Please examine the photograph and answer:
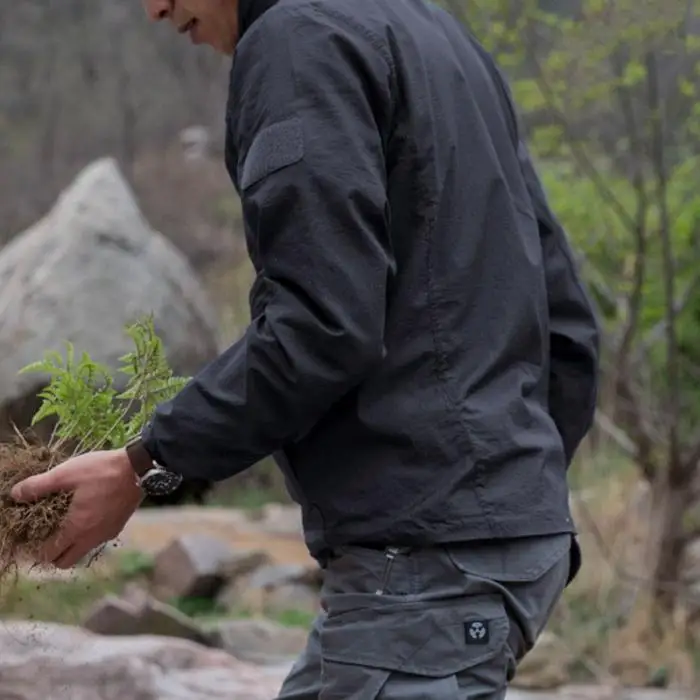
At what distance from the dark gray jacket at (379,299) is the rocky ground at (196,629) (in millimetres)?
795

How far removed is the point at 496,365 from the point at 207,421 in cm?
45

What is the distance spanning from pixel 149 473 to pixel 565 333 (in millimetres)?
796

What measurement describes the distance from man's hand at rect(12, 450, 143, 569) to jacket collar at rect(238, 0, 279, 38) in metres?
0.66

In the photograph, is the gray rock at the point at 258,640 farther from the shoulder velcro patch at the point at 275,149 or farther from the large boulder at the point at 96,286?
the shoulder velcro patch at the point at 275,149

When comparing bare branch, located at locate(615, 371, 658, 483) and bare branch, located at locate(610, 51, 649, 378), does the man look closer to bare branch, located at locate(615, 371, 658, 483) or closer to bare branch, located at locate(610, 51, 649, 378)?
bare branch, located at locate(610, 51, 649, 378)

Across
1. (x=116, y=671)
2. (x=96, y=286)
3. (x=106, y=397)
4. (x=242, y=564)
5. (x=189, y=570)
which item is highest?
(x=106, y=397)

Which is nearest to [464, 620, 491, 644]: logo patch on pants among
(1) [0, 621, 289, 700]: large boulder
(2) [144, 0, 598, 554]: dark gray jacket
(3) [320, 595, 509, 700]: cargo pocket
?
(3) [320, 595, 509, 700]: cargo pocket

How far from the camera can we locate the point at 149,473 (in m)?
2.19

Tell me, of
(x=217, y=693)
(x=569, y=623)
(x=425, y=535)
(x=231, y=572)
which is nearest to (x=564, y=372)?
(x=425, y=535)

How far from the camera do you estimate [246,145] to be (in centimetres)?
222

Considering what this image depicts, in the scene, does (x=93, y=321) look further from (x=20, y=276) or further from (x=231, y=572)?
(x=231, y=572)

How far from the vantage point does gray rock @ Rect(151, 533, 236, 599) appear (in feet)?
26.1

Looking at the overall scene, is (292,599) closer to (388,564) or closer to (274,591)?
(274,591)

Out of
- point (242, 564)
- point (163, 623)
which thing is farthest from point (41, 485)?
point (242, 564)
